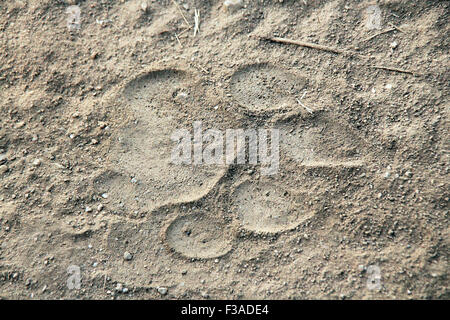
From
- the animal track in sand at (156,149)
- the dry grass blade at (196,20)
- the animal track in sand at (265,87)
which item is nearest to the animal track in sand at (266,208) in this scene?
the animal track in sand at (156,149)

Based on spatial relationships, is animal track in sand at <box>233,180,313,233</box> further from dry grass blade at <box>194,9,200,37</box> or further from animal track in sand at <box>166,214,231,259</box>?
dry grass blade at <box>194,9,200,37</box>

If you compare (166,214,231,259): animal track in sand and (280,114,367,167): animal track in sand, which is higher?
(280,114,367,167): animal track in sand

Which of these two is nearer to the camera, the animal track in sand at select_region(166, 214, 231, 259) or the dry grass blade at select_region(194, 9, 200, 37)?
the animal track in sand at select_region(166, 214, 231, 259)

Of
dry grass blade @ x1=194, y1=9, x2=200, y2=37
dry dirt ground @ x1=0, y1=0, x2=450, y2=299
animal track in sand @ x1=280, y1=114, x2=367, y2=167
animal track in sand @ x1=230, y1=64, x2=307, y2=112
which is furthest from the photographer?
dry grass blade @ x1=194, y1=9, x2=200, y2=37

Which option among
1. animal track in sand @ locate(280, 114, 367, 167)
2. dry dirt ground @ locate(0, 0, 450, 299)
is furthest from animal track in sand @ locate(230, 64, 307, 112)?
animal track in sand @ locate(280, 114, 367, 167)

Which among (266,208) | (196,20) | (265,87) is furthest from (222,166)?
(196,20)
